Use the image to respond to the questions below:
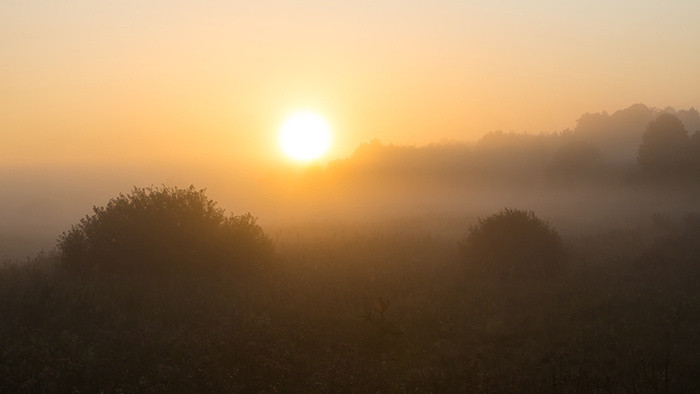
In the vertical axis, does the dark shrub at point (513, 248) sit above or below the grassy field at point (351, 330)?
above

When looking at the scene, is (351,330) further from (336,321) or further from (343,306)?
(343,306)

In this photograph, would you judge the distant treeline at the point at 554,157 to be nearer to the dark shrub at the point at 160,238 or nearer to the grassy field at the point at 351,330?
the grassy field at the point at 351,330

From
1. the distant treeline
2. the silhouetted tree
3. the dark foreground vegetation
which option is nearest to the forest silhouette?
the dark foreground vegetation

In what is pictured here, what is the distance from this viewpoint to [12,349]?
10.6m

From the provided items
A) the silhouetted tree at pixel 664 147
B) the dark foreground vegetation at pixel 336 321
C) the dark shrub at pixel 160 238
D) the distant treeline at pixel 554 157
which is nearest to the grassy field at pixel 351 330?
the dark foreground vegetation at pixel 336 321

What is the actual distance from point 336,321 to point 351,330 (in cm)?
63

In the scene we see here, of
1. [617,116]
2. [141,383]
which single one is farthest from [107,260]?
[617,116]

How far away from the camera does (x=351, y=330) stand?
13391mm

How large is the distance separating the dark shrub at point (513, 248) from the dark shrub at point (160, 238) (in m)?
8.34

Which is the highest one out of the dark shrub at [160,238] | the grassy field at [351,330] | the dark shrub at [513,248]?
the dark shrub at [160,238]

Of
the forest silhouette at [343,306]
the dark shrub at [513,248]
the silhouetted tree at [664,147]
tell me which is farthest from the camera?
the silhouetted tree at [664,147]

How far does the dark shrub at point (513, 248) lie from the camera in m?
19.5

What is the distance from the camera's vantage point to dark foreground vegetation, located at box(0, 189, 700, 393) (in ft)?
34.0

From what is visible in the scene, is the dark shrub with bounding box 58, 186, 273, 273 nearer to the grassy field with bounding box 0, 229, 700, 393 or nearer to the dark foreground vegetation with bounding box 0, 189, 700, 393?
the dark foreground vegetation with bounding box 0, 189, 700, 393
